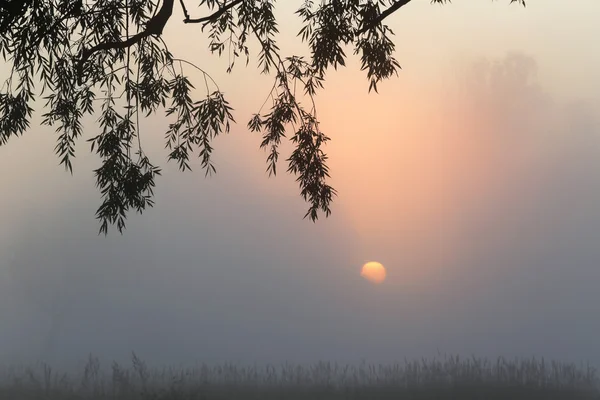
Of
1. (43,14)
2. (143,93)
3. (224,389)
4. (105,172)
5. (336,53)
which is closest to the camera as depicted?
(43,14)

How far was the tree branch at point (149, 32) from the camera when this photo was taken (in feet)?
29.4

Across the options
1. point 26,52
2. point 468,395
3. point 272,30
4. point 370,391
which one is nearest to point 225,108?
point 272,30

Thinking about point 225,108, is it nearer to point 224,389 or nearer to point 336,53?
point 336,53

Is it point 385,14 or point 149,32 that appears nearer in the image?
point 149,32

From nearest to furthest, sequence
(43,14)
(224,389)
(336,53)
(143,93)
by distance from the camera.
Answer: (43,14)
(336,53)
(143,93)
(224,389)

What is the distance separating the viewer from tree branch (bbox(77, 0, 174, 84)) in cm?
895

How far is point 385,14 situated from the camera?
372 inches

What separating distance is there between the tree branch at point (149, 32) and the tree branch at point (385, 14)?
2618 millimetres

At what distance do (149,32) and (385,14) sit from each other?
3.19 m

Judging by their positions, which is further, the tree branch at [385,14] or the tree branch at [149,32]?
the tree branch at [385,14]

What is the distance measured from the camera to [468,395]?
41.4ft

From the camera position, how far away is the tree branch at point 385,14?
30.1ft

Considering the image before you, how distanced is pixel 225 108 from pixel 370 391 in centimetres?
561

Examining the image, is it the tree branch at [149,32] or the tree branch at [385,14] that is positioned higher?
the tree branch at [385,14]
